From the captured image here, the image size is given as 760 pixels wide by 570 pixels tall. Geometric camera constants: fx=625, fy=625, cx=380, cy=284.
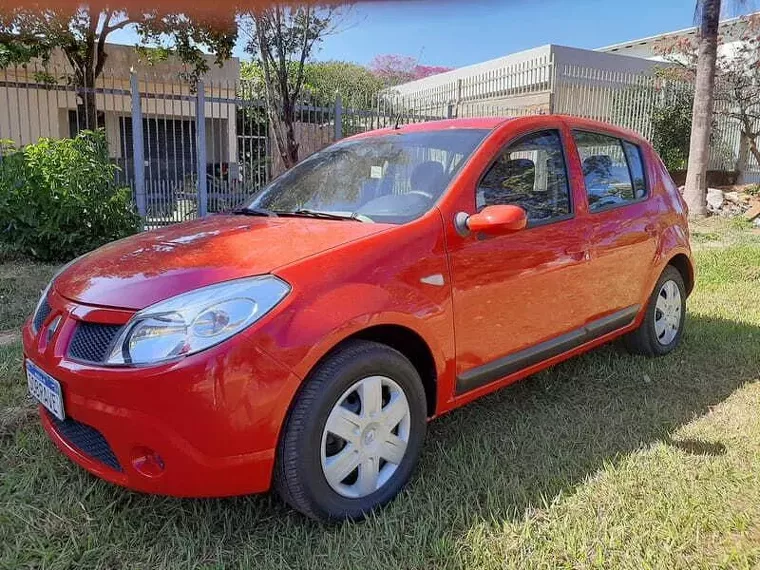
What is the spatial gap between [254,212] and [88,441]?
145cm

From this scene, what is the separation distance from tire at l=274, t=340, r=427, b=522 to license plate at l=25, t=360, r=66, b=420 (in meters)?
0.81

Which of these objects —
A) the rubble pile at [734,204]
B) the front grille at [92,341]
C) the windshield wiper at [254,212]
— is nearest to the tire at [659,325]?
the windshield wiper at [254,212]

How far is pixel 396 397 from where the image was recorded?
246 cm

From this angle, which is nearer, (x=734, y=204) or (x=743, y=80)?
(x=734, y=204)

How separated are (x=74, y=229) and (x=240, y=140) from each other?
4.51m

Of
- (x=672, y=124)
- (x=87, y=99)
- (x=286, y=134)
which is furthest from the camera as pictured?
(x=672, y=124)

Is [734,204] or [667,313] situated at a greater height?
[734,204]

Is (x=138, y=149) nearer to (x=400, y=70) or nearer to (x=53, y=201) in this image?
(x=53, y=201)

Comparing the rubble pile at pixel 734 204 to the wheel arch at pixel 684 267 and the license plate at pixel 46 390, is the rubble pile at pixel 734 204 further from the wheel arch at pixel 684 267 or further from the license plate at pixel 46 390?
the license plate at pixel 46 390

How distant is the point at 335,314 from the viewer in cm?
222

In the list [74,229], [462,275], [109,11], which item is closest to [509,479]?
[462,275]

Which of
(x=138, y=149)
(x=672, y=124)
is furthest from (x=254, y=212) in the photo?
(x=672, y=124)

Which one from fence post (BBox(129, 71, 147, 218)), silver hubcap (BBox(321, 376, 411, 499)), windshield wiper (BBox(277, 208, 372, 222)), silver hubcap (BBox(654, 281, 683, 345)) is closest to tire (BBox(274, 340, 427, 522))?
silver hubcap (BBox(321, 376, 411, 499))

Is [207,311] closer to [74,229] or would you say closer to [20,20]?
[74,229]
